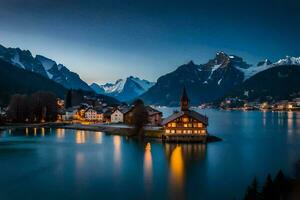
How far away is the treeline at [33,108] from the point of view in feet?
277

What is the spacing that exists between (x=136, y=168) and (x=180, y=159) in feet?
20.0

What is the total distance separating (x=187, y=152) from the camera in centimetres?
4191

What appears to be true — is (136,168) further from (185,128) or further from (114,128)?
(114,128)

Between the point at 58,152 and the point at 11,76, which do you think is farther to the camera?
the point at 11,76

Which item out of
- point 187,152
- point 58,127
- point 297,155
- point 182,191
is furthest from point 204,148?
point 58,127

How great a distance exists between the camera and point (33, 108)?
285 feet

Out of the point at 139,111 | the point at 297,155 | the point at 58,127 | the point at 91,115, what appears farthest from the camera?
the point at 91,115

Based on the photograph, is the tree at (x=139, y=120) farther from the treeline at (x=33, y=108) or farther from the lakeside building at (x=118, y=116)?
the treeline at (x=33, y=108)

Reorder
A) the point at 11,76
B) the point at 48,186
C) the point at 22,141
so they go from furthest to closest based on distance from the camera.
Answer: the point at 11,76 < the point at 22,141 < the point at 48,186

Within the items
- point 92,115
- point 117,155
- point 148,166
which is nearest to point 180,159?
point 148,166

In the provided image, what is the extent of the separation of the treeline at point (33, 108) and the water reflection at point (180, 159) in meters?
47.7

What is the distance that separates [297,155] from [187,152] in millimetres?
11286

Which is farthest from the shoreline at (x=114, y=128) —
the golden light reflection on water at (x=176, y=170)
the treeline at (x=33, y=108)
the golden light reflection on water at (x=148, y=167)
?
the golden light reflection on water at (x=176, y=170)

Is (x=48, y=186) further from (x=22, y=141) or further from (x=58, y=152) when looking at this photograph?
(x=22, y=141)
